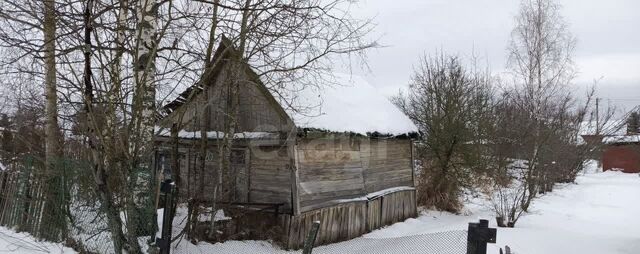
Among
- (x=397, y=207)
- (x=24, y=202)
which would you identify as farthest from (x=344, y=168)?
(x=24, y=202)

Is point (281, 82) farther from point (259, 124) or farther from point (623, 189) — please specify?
point (623, 189)

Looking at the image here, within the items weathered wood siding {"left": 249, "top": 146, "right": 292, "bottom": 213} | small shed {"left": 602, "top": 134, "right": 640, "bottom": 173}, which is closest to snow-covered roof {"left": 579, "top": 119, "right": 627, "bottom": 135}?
weathered wood siding {"left": 249, "top": 146, "right": 292, "bottom": 213}

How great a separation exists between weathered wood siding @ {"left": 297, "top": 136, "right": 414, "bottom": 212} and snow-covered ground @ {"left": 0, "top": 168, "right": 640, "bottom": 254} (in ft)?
3.32

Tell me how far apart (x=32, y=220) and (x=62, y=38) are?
15.0 feet

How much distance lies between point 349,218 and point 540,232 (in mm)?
4017

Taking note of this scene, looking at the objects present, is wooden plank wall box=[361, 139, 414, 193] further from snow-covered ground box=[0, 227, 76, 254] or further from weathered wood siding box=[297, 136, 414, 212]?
snow-covered ground box=[0, 227, 76, 254]

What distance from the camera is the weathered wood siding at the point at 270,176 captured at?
30.9 feet

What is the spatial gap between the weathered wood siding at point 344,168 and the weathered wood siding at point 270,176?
0.30m

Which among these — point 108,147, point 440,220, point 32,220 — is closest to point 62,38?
point 108,147

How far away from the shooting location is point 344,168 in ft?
35.0

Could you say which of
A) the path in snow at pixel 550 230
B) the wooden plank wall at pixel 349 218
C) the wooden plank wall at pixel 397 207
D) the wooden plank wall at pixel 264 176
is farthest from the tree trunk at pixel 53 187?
the wooden plank wall at pixel 397 207

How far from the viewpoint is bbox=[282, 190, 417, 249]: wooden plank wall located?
922 centimetres

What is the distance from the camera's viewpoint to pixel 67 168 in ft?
23.5

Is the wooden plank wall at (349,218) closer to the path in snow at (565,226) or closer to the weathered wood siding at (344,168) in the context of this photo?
the weathered wood siding at (344,168)
